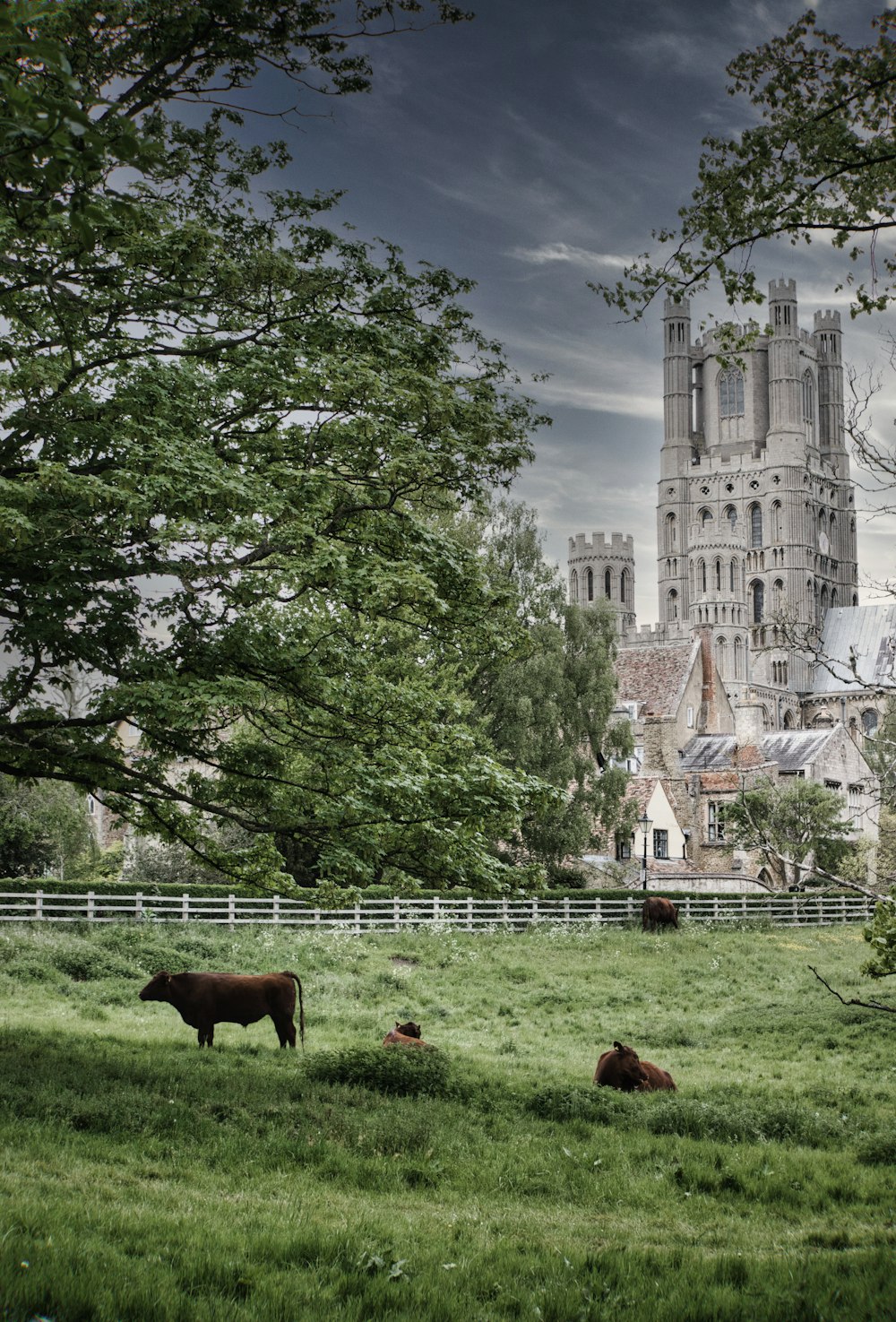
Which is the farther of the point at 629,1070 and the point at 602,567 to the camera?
the point at 602,567

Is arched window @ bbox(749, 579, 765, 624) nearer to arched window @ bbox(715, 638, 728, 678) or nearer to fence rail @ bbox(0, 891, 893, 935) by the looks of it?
arched window @ bbox(715, 638, 728, 678)

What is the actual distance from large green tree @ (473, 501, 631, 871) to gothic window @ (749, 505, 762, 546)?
123 metres

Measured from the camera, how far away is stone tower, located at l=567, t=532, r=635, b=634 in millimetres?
176875

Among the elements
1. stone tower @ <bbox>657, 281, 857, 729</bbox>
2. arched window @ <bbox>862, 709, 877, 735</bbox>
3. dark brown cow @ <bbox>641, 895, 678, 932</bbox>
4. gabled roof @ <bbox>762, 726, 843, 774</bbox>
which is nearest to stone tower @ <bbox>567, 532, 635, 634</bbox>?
stone tower @ <bbox>657, 281, 857, 729</bbox>

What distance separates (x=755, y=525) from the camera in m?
168

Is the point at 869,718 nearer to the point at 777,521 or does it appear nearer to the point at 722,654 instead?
the point at 722,654

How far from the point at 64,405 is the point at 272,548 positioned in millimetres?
2885

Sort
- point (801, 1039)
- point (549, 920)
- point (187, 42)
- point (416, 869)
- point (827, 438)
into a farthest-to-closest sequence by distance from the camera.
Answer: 1. point (827, 438)
2. point (549, 920)
3. point (801, 1039)
4. point (416, 869)
5. point (187, 42)

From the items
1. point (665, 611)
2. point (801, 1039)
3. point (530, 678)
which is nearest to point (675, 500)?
point (665, 611)

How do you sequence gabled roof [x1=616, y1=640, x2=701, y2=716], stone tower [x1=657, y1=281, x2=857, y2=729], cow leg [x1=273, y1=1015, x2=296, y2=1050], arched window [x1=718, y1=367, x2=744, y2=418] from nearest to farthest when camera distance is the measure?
cow leg [x1=273, y1=1015, x2=296, y2=1050], gabled roof [x1=616, y1=640, x2=701, y2=716], stone tower [x1=657, y1=281, x2=857, y2=729], arched window [x1=718, y1=367, x2=744, y2=418]

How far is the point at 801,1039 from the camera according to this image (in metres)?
20.4

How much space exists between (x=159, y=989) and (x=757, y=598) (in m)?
156

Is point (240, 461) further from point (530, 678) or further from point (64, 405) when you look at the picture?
point (530, 678)

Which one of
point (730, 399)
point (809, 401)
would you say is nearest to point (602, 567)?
point (730, 399)
